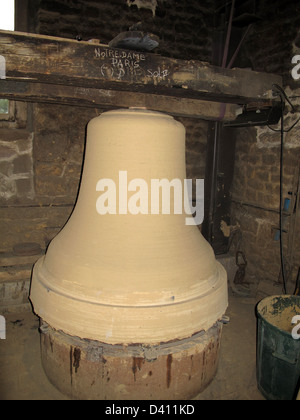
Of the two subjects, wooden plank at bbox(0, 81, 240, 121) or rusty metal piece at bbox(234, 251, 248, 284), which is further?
rusty metal piece at bbox(234, 251, 248, 284)

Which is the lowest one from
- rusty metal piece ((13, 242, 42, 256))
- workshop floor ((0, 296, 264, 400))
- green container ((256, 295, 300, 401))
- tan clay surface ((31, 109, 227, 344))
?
workshop floor ((0, 296, 264, 400))

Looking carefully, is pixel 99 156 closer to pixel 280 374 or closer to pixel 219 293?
pixel 219 293

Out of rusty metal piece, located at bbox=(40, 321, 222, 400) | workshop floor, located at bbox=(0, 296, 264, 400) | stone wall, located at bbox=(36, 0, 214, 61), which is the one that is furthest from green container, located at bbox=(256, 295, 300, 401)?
stone wall, located at bbox=(36, 0, 214, 61)

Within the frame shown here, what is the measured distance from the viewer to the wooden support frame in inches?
81.5

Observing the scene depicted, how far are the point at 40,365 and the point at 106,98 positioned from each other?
2.56 metres

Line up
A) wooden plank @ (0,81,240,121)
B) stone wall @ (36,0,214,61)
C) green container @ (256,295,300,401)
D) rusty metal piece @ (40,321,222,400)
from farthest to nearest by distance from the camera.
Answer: stone wall @ (36,0,214,61)
wooden plank @ (0,81,240,121)
green container @ (256,295,300,401)
rusty metal piece @ (40,321,222,400)

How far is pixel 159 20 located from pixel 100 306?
3.86 meters

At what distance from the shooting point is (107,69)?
224 cm

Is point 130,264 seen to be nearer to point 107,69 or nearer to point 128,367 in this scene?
point 128,367

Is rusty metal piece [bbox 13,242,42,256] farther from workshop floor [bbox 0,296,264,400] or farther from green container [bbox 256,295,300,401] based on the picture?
green container [bbox 256,295,300,401]

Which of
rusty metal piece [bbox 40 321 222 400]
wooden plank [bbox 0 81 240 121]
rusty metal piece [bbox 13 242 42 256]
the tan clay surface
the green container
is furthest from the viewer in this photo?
rusty metal piece [bbox 13 242 42 256]

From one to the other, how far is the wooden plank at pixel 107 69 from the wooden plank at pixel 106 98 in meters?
0.21

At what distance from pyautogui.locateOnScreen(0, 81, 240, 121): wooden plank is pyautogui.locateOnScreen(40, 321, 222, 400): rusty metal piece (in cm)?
195

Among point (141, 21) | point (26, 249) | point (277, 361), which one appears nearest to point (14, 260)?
point (26, 249)
